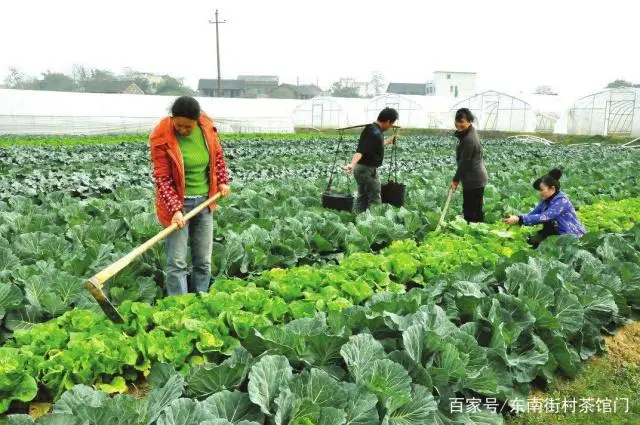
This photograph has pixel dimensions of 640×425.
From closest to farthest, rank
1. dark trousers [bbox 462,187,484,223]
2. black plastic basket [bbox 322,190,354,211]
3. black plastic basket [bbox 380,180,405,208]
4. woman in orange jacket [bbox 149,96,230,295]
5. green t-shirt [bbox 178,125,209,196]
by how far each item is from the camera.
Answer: woman in orange jacket [bbox 149,96,230,295]
green t-shirt [bbox 178,125,209,196]
dark trousers [bbox 462,187,484,223]
black plastic basket [bbox 322,190,354,211]
black plastic basket [bbox 380,180,405,208]

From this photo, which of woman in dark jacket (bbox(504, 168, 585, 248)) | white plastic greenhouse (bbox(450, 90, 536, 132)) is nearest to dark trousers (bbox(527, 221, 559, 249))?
woman in dark jacket (bbox(504, 168, 585, 248))

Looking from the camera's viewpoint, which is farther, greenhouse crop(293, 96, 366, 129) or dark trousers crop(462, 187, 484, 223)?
greenhouse crop(293, 96, 366, 129)

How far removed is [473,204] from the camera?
22.7 feet

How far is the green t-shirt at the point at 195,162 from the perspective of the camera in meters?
3.95

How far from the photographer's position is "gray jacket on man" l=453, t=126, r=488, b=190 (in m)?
6.39

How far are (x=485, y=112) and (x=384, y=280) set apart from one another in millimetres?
34061

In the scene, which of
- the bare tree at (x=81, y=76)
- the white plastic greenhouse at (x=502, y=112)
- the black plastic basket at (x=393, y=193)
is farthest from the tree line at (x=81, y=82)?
the black plastic basket at (x=393, y=193)

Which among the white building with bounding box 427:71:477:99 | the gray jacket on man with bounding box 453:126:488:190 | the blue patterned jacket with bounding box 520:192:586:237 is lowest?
the blue patterned jacket with bounding box 520:192:586:237

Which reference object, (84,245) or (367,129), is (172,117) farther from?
(367,129)

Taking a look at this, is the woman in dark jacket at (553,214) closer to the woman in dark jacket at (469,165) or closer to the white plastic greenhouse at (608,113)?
the woman in dark jacket at (469,165)

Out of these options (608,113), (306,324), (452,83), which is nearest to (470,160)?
(306,324)

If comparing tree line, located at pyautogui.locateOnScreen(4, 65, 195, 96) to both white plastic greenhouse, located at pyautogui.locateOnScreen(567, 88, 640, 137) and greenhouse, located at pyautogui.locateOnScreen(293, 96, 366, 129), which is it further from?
white plastic greenhouse, located at pyautogui.locateOnScreen(567, 88, 640, 137)

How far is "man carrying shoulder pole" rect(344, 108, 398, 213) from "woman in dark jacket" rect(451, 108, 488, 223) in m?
0.79

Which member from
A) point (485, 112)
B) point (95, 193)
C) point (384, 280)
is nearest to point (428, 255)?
point (384, 280)
